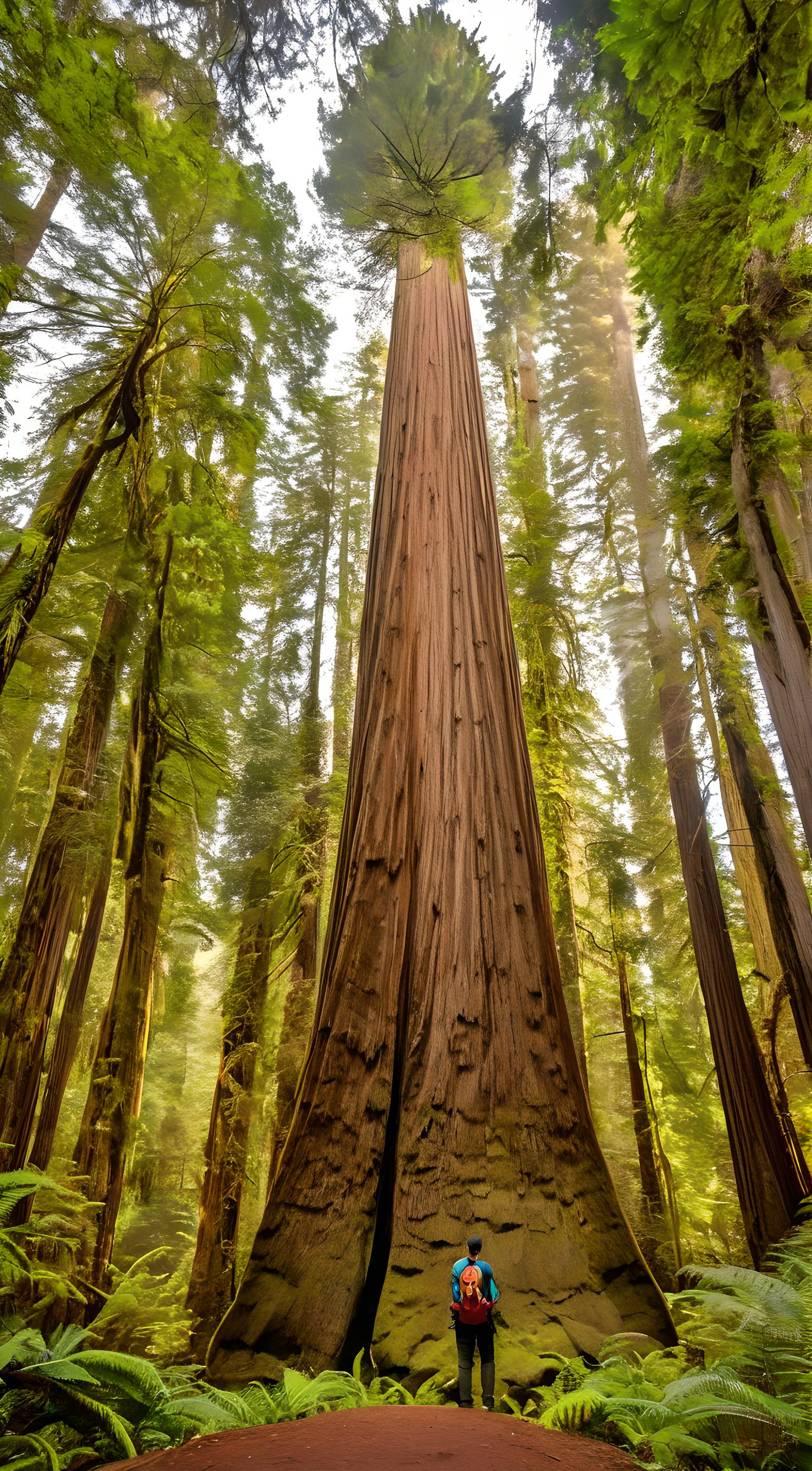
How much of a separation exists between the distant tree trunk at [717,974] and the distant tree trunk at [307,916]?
529cm

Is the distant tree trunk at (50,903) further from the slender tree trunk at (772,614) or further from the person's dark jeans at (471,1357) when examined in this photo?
the slender tree trunk at (772,614)

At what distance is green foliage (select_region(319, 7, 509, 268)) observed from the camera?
568 centimetres

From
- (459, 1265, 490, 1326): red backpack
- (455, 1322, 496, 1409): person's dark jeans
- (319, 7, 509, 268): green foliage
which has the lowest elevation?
(455, 1322, 496, 1409): person's dark jeans

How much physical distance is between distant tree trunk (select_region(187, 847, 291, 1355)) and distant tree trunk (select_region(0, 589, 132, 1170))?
269 centimetres

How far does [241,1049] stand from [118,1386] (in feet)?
26.4

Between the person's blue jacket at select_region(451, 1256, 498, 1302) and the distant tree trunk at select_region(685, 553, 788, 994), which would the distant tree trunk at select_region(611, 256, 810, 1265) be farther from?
the person's blue jacket at select_region(451, 1256, 498, 1302)

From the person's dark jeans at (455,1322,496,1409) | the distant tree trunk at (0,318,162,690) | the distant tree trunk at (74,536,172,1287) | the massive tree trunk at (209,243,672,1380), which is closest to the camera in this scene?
the person's dark jeans at (455,1322,496,1409)

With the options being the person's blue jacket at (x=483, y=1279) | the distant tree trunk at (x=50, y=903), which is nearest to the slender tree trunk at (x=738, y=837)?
the distant tree trunk at (x=50, y=903)

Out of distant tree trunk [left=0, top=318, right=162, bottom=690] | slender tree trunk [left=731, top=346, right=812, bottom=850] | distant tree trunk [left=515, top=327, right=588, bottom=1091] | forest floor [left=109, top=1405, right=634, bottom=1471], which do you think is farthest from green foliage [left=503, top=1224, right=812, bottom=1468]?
distant tree trunk [left=515, top=327, right=588, bottom=1091]

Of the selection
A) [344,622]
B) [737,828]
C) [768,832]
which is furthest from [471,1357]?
[344,622]

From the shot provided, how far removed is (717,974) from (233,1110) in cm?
673

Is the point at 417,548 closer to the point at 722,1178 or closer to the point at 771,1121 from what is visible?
the point at 771,1121

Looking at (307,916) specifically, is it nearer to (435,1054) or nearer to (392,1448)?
(435,1054)

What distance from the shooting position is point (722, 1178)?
508 inches
